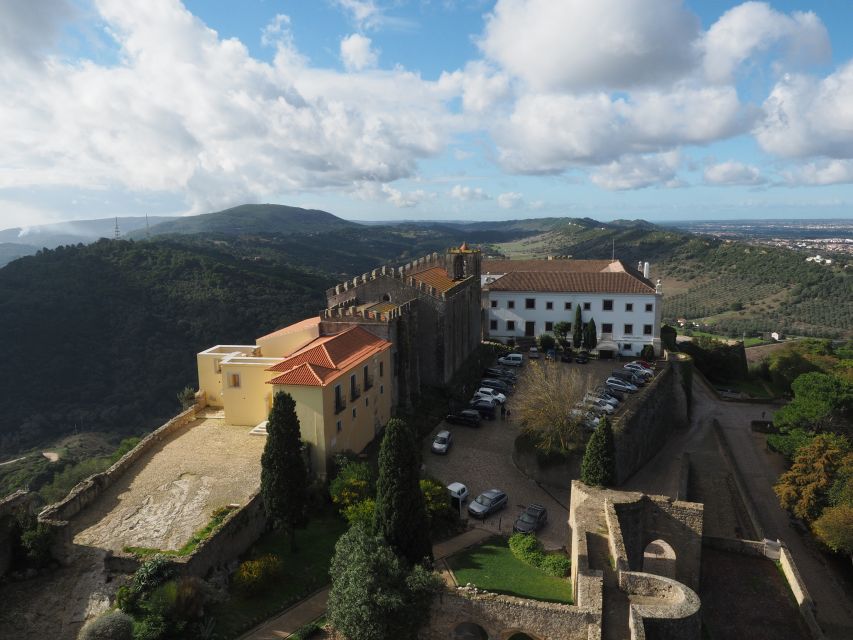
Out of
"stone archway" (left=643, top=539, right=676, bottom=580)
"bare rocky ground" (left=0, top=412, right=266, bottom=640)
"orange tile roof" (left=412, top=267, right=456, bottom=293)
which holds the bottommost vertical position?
"stone archway" (left=643, top=539, right=676, bottom=580)

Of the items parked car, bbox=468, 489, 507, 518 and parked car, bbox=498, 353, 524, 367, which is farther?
parked car, bbox=498, 353, 524, 367

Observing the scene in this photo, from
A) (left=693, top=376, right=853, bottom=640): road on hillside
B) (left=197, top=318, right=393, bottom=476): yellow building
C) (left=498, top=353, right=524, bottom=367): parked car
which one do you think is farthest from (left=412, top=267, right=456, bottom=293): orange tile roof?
(left=693, top=376, right=853, bottom=640): road on hillside

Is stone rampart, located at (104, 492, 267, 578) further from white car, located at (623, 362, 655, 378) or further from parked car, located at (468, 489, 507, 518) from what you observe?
white car, located at (623, 362, 655, 378)

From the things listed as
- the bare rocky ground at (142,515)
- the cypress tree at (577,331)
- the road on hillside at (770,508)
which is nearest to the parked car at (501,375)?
Result: the cypress tree at (577,331)

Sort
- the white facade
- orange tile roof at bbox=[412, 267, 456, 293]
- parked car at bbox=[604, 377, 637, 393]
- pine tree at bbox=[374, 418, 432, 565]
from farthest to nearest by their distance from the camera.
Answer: the white facade
orange tile roof at bbox=[412, 267, 456, 293]
parked car at bbox=[604, 377, 637, 393]
pine tree at bbox=[374, 418, 432, 565]

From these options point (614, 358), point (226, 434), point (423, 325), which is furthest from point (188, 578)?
point (614, 358)

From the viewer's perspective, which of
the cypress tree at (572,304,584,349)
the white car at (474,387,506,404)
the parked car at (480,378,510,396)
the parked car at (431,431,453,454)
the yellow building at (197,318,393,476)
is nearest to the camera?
the yellow building at (197,318,393,476)

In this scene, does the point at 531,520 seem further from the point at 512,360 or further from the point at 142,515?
the point at 512,360
